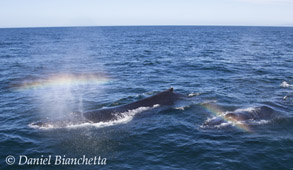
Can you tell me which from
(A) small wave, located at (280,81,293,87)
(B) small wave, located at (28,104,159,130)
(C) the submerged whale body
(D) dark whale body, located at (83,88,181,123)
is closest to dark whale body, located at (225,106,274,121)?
(C) the submerged whale body

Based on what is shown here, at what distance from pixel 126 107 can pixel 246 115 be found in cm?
743

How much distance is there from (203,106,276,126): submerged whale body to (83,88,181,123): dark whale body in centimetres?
374

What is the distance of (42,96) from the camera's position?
22891 mm

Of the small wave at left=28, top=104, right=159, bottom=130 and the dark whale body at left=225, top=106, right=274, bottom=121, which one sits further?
the dark whale body at left=225, top=106, right=274, bottom=121

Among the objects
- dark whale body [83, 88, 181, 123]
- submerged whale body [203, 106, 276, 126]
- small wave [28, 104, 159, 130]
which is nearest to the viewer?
small wave [28, 104, 159, 130]

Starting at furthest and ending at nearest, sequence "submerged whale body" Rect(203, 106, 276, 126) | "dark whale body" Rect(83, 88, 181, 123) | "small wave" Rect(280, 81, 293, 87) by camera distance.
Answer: "small wave" Rect(280, 81, 293, 87)
"dark whale body" Rect(83, 88, 181, 123)
"submerged whale body" Rect(203, 106, 276, 126)

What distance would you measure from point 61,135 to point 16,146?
219cm

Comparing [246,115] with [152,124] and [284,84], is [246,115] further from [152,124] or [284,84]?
[284,84]

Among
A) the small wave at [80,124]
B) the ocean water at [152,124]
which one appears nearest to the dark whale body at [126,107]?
the small wave at [80,124]

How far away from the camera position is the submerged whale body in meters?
15.6

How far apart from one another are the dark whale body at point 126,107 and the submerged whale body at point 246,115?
12.3 ft

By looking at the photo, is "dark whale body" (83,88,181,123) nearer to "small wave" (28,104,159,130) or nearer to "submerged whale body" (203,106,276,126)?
"small wave" (28,104,159,130)

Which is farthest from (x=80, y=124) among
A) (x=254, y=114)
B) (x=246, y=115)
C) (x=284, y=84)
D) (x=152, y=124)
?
(x=284, y=84)

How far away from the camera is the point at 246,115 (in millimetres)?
16203
